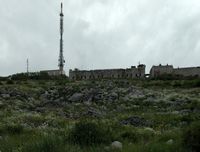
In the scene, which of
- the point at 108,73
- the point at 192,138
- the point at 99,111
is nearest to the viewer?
the point at 192,138

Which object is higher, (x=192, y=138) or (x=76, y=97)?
(x=76, y=97)

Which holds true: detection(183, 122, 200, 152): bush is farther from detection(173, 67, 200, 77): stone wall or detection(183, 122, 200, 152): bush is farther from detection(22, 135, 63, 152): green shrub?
detection(173, 67, 200, 77): stone wall

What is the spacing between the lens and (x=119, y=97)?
3073 centimetres

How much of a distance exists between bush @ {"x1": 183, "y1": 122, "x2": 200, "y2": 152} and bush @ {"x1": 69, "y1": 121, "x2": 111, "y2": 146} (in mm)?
2315

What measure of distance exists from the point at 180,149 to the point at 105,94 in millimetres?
22635

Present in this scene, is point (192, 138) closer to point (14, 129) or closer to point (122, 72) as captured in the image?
point (14, 129)

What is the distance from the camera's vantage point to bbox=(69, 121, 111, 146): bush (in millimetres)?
11313

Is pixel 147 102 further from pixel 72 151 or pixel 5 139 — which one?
pixel 72 151

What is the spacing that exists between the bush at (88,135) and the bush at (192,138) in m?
2.31

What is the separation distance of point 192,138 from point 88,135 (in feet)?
9.60

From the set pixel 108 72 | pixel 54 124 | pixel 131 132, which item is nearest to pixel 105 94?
pixel 54 124

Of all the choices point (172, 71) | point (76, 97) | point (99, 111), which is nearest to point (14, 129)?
point (99, 111)

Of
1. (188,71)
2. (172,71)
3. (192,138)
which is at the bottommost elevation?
(192,138)

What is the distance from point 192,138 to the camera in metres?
9.78
